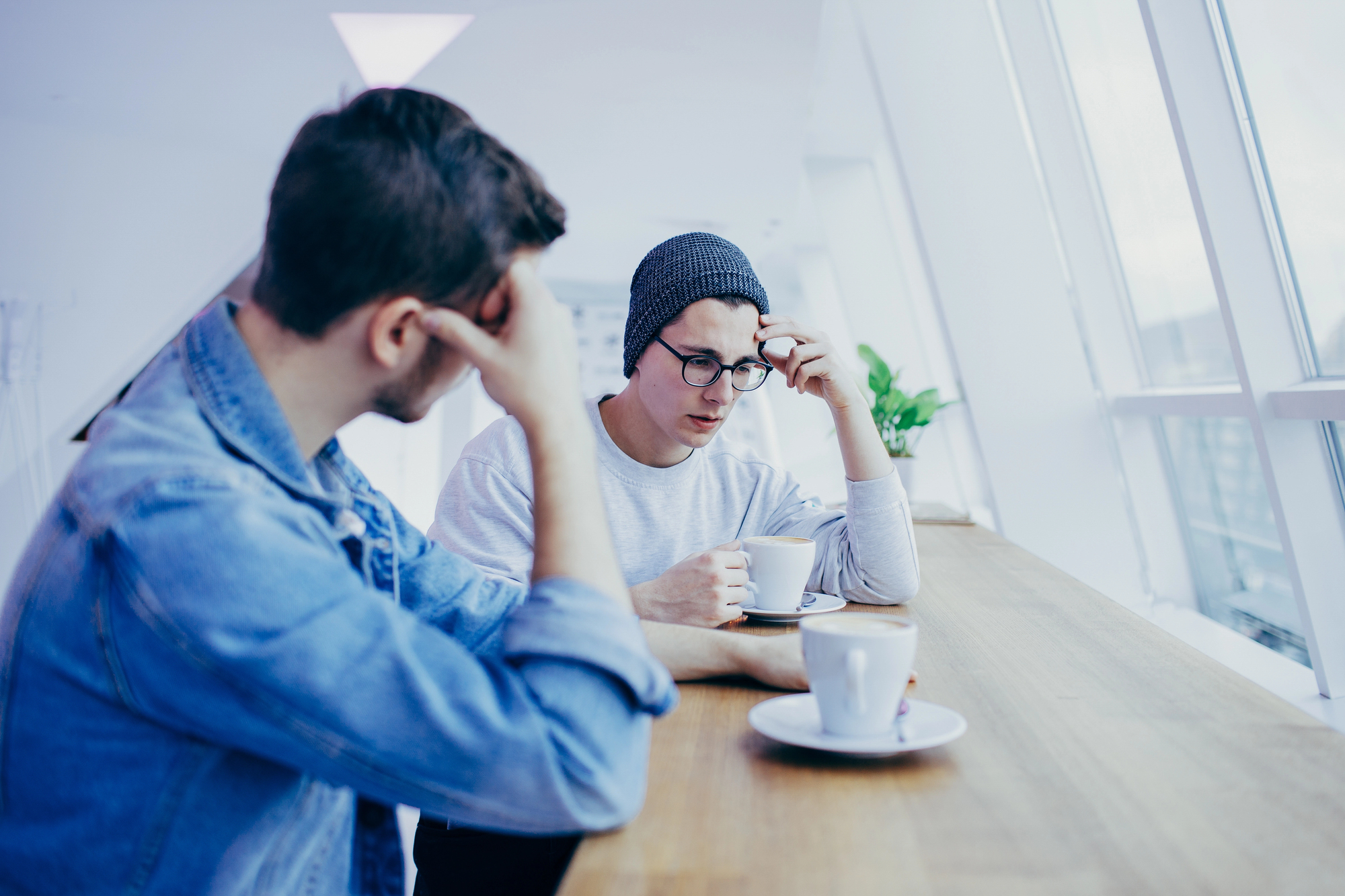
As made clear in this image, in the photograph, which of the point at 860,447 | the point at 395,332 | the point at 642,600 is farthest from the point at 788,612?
the point at 395,332

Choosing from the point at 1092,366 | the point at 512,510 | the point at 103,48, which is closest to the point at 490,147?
the point at 512,510

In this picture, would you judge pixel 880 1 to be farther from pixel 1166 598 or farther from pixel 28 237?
pixel 28 237

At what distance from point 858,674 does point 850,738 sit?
0.23ft

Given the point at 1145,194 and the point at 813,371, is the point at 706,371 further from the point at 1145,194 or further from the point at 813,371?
the point at 1145,194

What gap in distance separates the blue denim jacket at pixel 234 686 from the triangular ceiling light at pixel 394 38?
370 centimetres

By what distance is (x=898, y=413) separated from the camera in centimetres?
307

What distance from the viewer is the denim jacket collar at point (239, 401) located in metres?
0.67

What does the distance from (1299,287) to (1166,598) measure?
140 cm

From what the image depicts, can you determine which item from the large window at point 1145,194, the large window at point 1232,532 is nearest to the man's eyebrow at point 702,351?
the large window at point 1232,532

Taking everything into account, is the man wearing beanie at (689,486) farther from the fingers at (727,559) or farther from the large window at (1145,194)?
the large window at (1145,194)

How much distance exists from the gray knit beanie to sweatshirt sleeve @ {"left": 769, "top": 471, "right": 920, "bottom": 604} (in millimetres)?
405

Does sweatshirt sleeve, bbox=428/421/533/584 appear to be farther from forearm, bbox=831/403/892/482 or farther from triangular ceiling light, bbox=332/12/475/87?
triangular ceiling light, bbox=332/12/475/87

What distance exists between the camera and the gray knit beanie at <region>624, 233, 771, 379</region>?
1507 millimetres

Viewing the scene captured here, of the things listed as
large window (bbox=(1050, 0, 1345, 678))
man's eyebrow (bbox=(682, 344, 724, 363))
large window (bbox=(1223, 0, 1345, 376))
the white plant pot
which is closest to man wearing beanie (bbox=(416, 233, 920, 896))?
man's eyebrow (bbox=(682, 344, 724, 363))
